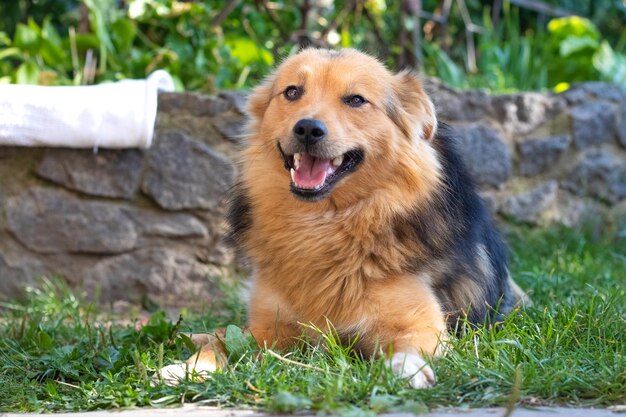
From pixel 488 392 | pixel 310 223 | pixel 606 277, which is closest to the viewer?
pixel 488 392

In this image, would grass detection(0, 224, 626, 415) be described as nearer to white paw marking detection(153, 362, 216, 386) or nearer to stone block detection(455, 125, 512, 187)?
white paw marking detection(153, 362, 216, 386)

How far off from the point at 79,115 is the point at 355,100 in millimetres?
1935

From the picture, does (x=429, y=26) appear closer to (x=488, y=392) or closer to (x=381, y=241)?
(x=381, y=241)

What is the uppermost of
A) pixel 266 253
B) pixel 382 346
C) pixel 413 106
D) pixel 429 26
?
pixel 429 26

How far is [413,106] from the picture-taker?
3.63 metres

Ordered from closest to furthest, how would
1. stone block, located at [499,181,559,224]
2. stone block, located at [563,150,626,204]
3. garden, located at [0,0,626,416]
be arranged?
garden, located at [0,0,626,416] < stone block, located at [499,181,559,224] < stone block, located at [563,150,626,204]

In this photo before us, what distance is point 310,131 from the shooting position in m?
3.33

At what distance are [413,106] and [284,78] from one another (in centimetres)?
57

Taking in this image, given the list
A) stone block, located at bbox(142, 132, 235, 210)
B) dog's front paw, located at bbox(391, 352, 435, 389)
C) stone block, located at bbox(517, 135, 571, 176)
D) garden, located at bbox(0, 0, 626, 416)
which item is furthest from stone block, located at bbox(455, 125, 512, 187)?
dog's front paw, located at bbox(391, 352, 435, 389)

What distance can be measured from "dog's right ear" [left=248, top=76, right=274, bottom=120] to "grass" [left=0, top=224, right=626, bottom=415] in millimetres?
1044

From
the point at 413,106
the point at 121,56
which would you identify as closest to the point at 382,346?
the point at 413,106

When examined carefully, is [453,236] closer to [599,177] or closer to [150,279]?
[150,279]

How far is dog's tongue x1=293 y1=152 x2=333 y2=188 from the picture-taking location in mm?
3443

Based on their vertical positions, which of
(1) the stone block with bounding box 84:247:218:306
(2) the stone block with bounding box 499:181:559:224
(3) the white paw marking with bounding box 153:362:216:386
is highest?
(2) the stone block with bounding box 499:181:559:224
